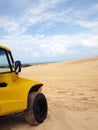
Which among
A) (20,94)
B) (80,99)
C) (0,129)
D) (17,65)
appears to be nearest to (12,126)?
(0,129)

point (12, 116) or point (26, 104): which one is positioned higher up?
point (26, 104)

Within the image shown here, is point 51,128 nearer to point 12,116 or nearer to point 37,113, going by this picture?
point 37,113

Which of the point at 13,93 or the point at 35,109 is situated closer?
the point at 13,93

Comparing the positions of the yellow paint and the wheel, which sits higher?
the yellow paint

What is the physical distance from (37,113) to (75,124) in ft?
2.96

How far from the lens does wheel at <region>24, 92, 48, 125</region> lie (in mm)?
7180

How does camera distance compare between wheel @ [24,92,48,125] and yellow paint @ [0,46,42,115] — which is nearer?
yellow paint @ [0,46,42,115]

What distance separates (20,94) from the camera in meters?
6.81

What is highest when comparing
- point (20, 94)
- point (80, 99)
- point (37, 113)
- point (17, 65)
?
point (17, 65)

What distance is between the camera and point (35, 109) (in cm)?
734

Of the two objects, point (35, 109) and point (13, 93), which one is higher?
point (13, 93)

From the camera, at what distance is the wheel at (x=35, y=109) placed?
718cm

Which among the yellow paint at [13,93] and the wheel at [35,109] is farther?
the wheel at [35,109]

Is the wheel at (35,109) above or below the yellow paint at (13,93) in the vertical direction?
below
